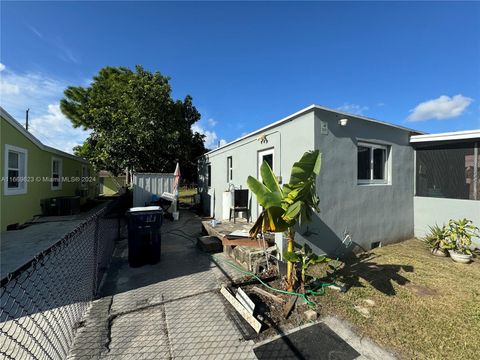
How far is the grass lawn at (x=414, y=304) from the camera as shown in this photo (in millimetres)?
2857

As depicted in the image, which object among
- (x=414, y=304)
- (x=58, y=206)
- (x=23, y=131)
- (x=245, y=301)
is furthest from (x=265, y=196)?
(x=58, y=206)

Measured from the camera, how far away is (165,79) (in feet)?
52.0

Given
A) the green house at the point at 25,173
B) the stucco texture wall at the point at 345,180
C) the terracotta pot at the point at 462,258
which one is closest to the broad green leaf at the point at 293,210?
the stucco texture wall at the point at 345,180

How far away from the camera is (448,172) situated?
7086mm

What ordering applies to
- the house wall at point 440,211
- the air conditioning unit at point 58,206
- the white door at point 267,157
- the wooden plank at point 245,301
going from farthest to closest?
the air conditioning unit at point 58,206, the white door at point 267,157, the house wall at point 440,211, the wooden plank at point 245,301

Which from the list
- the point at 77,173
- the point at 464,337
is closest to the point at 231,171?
the point at 464,337

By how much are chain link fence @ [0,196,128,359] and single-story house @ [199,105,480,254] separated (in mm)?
4450

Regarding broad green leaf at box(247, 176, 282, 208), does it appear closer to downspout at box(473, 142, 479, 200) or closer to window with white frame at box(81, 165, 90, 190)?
downspout at box(473, 142, 479, 200)

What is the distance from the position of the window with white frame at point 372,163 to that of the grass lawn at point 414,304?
2.28m

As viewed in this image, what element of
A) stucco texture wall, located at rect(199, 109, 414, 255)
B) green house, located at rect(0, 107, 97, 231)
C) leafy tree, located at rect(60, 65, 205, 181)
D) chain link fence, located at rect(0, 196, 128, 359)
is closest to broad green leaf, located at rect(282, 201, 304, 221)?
stucco texture wall, located at rect(199, 109, 414, 255)

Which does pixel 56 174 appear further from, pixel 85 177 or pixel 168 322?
pixel 168 322

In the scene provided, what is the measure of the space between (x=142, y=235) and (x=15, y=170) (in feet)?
27.2

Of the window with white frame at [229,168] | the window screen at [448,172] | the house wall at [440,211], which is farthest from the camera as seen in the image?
the window with white frame at [229,168]

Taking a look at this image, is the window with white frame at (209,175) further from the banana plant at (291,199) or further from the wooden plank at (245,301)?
the wooden plank at (245,301)
